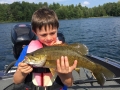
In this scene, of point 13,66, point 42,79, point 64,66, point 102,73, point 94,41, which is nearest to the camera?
point 64,66

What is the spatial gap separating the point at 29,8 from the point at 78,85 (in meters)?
80.1

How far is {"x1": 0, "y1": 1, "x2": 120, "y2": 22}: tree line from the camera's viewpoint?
79.4 m

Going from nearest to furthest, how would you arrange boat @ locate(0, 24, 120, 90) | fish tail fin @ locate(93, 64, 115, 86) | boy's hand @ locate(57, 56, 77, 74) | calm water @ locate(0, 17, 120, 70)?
boy's hand @ locate(57, 56, 77, 74) < fish tail fin @ locate(93, 64, 115, 86) < boat @ locate(0, 24, 120, 90) < calm water @ locate(0, 17, 120, 70)

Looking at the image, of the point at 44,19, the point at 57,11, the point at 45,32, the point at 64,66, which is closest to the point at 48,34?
the point at 45,32

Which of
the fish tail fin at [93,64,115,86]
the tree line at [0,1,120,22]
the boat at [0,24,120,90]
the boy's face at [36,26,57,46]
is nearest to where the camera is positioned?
the fish tail fin at [93,64,115,86]

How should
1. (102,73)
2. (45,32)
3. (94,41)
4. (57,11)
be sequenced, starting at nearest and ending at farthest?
(102,73)
(45,32)
(94,41)
(57,11)

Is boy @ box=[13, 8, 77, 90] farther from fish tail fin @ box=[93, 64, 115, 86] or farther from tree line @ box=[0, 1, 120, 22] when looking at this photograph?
tree line @ box=[0, 1, 120, 22]

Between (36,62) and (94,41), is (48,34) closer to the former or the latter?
(36,62)

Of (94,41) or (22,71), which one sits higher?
(22,71)

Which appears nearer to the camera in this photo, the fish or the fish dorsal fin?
the fish

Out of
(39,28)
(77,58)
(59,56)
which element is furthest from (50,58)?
(39,28)

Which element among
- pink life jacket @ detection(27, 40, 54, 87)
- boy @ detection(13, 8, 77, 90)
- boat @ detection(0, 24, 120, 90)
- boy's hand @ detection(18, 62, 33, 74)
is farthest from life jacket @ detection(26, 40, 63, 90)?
boat @ detection(0, 24, 120, 90)

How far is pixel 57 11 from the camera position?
85000 mm

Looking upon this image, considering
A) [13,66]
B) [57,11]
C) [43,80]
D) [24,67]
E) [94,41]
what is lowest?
[57,11]
